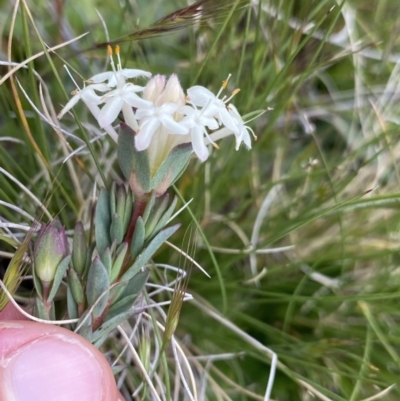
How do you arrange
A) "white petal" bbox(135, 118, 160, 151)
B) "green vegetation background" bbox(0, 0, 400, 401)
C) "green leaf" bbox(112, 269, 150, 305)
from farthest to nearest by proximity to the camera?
"green vegetation background" bbox(0, 0, 400, 401) → "green leaf" bbox(112, 269, 150, 305) → "white petal" bbox(135, 118, 160, 151)

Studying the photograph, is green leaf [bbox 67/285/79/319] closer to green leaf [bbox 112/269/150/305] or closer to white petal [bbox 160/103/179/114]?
green leaf [bbox 112/269/150/305]

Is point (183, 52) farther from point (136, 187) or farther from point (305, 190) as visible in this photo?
point (136, 187)

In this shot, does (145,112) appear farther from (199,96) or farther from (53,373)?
(53,373)

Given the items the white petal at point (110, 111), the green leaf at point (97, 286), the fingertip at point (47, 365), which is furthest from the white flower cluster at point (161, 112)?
the fingertip at point (47, 365)

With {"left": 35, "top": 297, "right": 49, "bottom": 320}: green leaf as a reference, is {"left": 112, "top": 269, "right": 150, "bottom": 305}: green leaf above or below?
below

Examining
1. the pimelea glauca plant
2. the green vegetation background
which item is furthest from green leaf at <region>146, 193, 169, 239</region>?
the green vegetation background

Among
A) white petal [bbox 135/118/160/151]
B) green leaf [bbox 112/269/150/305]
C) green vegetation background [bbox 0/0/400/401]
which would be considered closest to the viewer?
white petal [bbox 135/118/160/151]

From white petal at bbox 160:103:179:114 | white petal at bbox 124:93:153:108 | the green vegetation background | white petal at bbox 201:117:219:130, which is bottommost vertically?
the green vegetation background

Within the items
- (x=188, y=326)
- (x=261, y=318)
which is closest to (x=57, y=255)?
(x=188, y=326)
